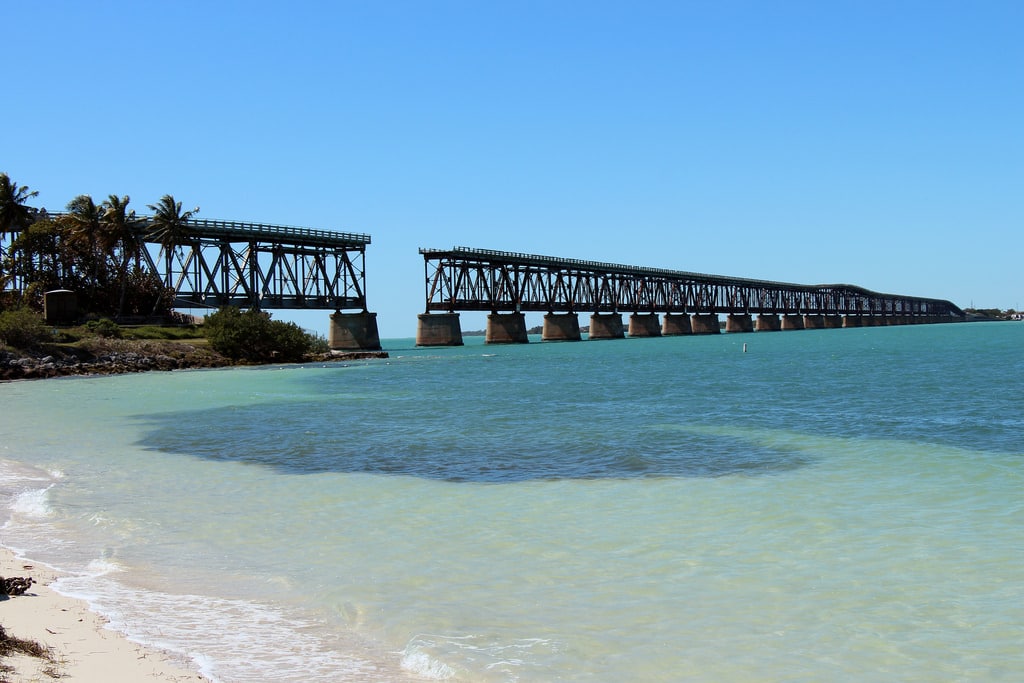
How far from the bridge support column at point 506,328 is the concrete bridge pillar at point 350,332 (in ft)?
155

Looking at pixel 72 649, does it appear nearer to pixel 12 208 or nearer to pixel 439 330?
pixel 12 208

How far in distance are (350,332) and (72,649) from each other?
106m

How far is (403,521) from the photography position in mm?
13984

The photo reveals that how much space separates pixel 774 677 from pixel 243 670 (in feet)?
14.9

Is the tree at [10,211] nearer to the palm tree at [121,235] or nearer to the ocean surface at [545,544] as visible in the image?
the palm tree at [121,235]

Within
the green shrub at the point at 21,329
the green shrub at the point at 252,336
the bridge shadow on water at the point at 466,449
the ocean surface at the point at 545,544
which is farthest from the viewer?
the green shrub at the point at 252,336

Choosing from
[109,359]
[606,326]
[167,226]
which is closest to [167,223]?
[167,226]

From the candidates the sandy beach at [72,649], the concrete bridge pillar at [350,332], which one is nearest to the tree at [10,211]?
the concrete bridge pillar at [350,332]

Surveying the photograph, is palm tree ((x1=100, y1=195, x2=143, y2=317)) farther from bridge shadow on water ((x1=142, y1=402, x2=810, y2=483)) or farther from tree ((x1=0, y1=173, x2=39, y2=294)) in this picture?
bridge shadow on water ((x1=142, y1=402, x2=810, y2=483))

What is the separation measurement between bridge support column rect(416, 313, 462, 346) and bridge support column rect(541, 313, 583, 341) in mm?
31542

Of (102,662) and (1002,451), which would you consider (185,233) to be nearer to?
(1002,451)

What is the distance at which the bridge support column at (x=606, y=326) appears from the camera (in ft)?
612

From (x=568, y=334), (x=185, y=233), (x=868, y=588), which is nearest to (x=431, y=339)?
(x=568, y=334)

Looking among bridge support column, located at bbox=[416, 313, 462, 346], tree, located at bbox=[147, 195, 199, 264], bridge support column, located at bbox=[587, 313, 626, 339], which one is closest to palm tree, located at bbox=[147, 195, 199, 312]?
tree, located at bbox=[147, 195, 199, 264]
